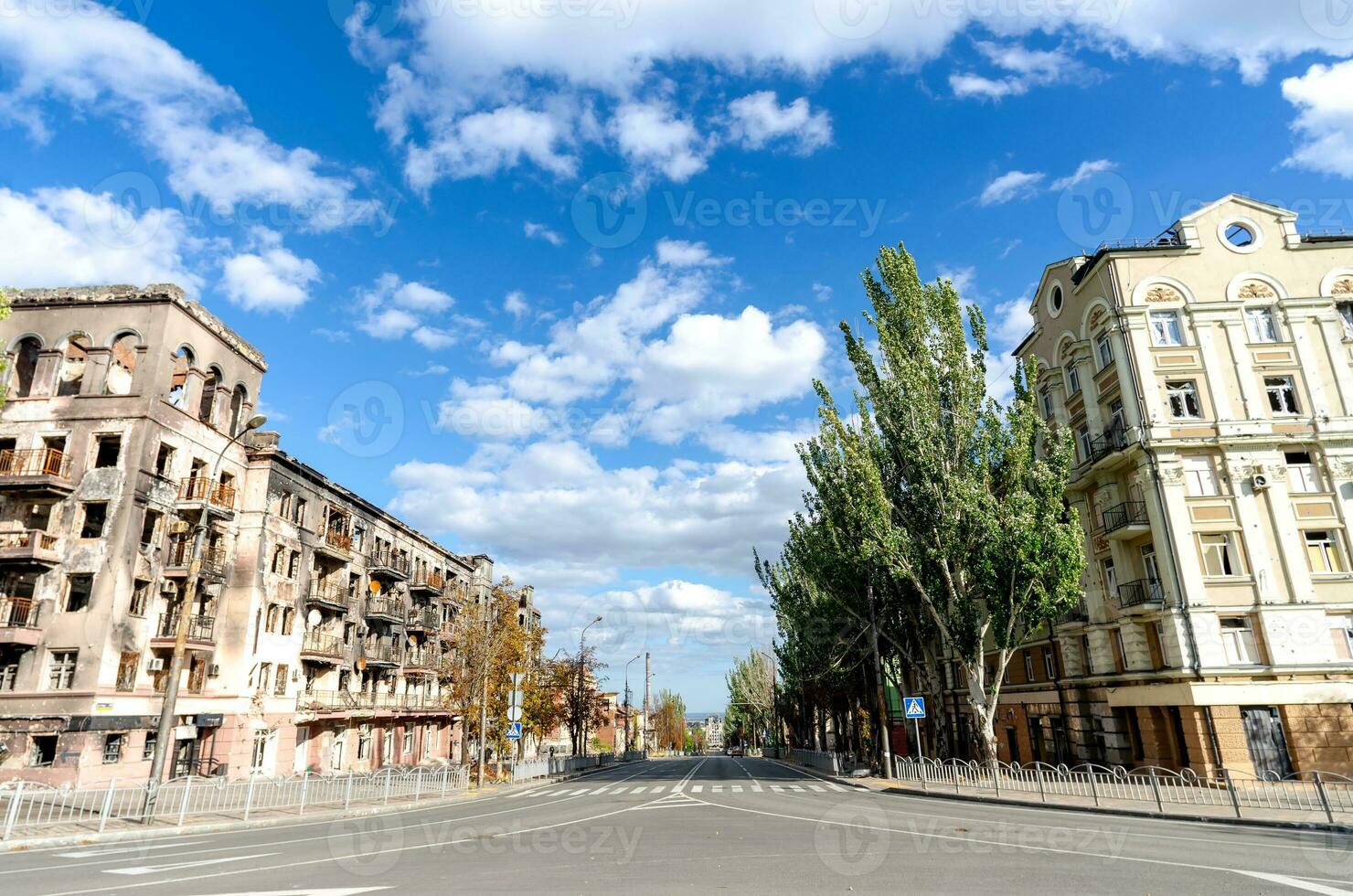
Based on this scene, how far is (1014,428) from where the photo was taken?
27828 mm

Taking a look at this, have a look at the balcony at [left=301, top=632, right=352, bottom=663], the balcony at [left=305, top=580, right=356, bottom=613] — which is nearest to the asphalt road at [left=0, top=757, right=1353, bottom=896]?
the balcony at [left=301, top=632, right=352, bottom=663]

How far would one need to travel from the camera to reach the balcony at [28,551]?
26.3 metres

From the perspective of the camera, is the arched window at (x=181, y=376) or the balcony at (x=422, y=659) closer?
the arched window at (x=181, y=376)

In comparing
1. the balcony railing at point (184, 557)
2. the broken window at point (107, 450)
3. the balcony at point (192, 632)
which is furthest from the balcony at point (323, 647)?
the broken window at point (107, 450)

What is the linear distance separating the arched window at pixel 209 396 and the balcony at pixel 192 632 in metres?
8.66

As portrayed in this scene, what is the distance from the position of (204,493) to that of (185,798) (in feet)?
57.1

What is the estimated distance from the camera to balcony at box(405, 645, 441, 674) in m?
48.5

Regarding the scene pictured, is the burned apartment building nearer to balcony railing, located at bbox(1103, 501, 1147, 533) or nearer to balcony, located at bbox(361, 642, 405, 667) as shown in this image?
balcony, located at bbox(361, 642, 405, 667)

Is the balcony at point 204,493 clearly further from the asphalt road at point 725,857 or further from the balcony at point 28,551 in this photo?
the asphalt road at point 725,857

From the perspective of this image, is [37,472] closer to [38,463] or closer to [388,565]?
[38,463]

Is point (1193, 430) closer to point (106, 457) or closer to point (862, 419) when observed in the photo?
point (862, 419)

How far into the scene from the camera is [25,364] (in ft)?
102
